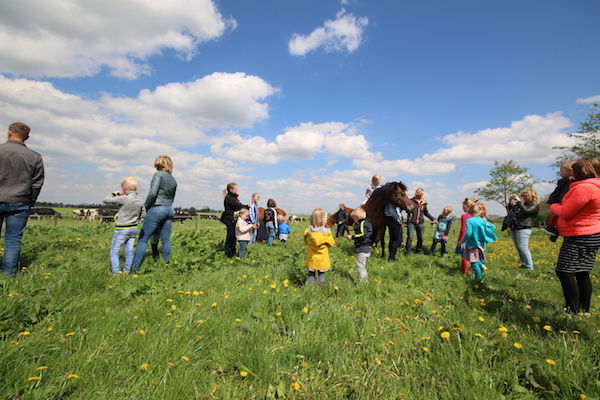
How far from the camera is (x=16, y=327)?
2.69 metres

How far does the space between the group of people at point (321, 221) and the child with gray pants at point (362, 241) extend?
0.06ft

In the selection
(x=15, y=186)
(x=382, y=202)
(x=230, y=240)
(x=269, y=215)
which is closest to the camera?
(x=15, y=186)

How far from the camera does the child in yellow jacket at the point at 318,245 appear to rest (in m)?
5.03

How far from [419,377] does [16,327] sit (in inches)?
148

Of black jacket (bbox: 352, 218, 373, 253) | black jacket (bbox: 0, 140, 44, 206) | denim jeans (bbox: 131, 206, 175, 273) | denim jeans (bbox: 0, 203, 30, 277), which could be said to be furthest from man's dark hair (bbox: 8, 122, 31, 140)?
black jacket (bbox: 352, 218, 373, 253)

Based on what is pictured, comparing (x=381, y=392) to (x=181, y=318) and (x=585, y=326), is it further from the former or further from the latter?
(x=585, y=326)

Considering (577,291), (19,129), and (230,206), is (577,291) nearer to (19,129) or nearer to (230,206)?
(230,206)

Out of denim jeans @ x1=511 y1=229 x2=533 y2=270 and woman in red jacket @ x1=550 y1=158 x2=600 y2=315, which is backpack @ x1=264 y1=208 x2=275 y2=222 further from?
woman in red jacket @ x1=550 y1=158 x2=600 y2=315

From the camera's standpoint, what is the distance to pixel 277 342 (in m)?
2.87

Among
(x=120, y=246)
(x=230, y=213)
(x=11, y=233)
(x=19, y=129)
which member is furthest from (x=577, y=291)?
(x=19, y=129)

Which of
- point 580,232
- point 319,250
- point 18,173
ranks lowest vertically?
point 319,250

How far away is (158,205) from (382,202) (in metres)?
6.08

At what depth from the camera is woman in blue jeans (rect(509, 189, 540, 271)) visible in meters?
7.08

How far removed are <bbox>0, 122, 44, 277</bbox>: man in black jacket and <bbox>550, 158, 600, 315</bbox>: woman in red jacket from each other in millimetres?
7950
